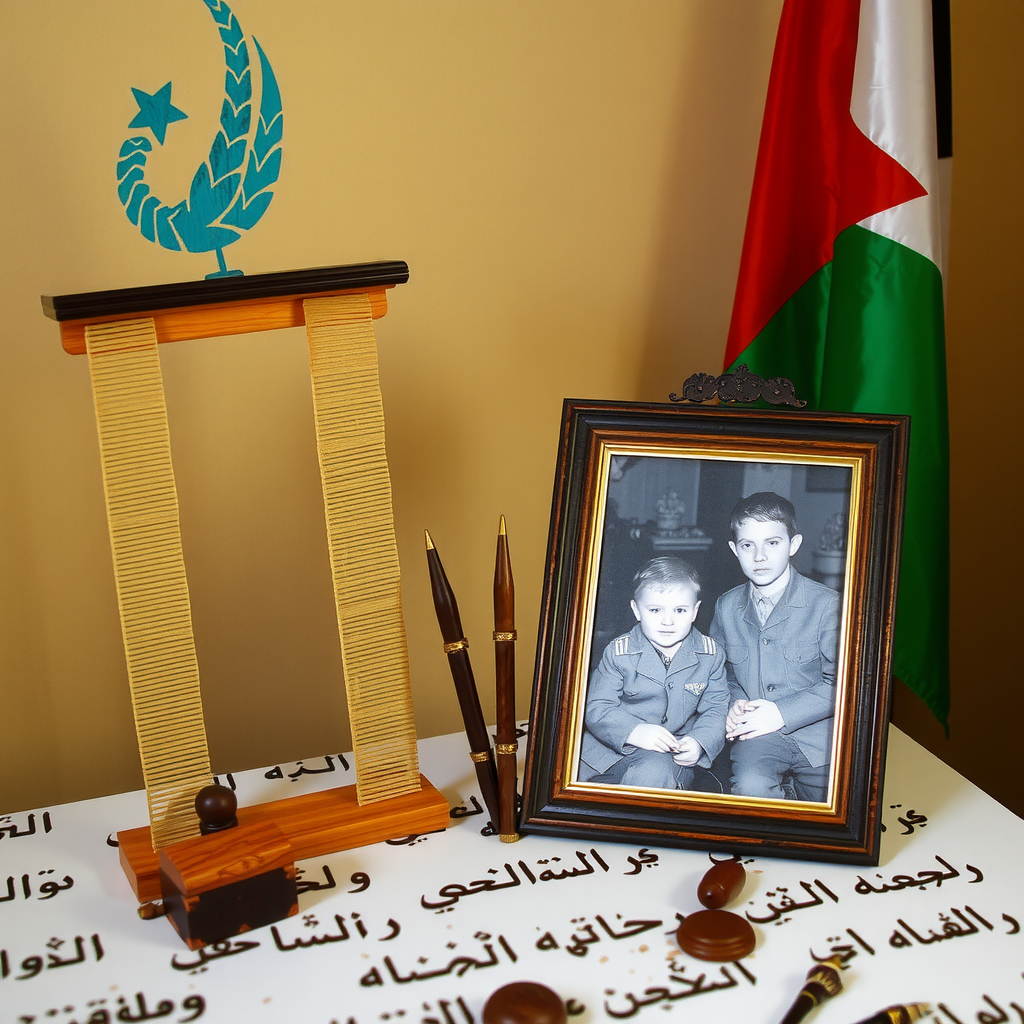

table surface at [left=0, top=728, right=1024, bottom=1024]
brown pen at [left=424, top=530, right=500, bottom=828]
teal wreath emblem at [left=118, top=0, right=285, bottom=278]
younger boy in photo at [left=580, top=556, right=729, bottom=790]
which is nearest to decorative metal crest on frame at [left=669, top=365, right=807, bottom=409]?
younger boy in photo at [left=580, top=556, right=729, bottom=790]

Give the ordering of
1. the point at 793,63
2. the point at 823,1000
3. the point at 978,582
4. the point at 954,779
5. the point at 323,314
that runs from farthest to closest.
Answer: the point at 978,582
the point at 793,63
the point at 954,779
the point at 323,314
the point at 823,1000

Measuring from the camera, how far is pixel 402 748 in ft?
3.39

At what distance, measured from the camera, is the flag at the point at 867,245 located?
3.84ft

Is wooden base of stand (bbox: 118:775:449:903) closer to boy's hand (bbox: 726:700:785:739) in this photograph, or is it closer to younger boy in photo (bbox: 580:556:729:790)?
younger boy in photo (bbox: 580:556:729:790)

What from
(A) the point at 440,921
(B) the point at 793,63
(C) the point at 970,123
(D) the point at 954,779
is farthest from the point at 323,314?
(C) the point at 970,123

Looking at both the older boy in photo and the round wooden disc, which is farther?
the older boy in photo

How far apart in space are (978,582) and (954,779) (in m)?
0.55

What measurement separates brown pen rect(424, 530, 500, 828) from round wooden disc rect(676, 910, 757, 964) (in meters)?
0.24

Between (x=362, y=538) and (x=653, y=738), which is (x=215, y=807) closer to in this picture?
(x=362, y=538)

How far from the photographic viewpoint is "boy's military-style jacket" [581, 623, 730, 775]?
97 centimetres

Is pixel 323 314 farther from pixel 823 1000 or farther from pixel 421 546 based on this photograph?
pixel 823 1000

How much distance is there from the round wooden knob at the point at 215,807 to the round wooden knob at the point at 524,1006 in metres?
0.30

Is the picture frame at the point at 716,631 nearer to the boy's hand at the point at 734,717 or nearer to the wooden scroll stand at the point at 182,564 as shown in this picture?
the boy's hand at the point at 734,717

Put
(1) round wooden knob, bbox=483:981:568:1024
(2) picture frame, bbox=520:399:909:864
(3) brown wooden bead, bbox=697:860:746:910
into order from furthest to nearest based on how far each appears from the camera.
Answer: (2) picture frame, bbox=520:399:909:864 → (3) brown wooden bead, bbox=697:860:746:910 → (1) round wooden knob, bbox=483:981:568:1024
